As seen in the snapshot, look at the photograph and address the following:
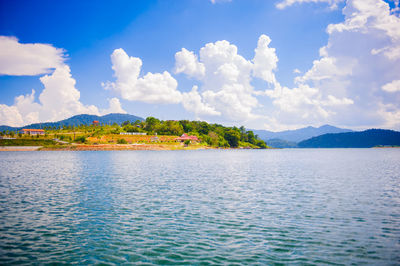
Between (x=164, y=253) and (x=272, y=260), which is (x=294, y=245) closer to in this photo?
(x=272, y=260)

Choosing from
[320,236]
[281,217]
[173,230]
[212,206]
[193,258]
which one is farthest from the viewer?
[212,206]

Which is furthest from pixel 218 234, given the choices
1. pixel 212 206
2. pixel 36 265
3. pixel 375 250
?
pixel 36 265

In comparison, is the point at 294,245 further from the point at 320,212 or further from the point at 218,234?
the point at 320,212

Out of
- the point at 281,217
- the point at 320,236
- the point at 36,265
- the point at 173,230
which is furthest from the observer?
the point at 281,217

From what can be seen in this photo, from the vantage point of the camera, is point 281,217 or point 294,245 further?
point 281,217

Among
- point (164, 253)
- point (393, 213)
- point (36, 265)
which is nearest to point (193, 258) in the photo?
point (164, 253)

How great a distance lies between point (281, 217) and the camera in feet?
78.0

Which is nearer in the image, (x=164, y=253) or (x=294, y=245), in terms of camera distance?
(x=164, y=253)

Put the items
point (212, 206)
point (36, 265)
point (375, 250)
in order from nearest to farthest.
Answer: point (36, 265)
point (375, 250)
point (212, 206)

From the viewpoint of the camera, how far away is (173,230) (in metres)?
20.0

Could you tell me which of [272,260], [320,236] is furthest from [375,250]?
[272,260]

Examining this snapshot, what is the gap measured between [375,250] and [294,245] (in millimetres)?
5089

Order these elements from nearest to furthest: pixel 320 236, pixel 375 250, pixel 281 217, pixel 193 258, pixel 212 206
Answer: pixel 193 258 < pixel 375 250 < pixel 320 236 < pixel 281 217 < pixel 212 206

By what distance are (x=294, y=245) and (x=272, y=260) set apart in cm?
330
